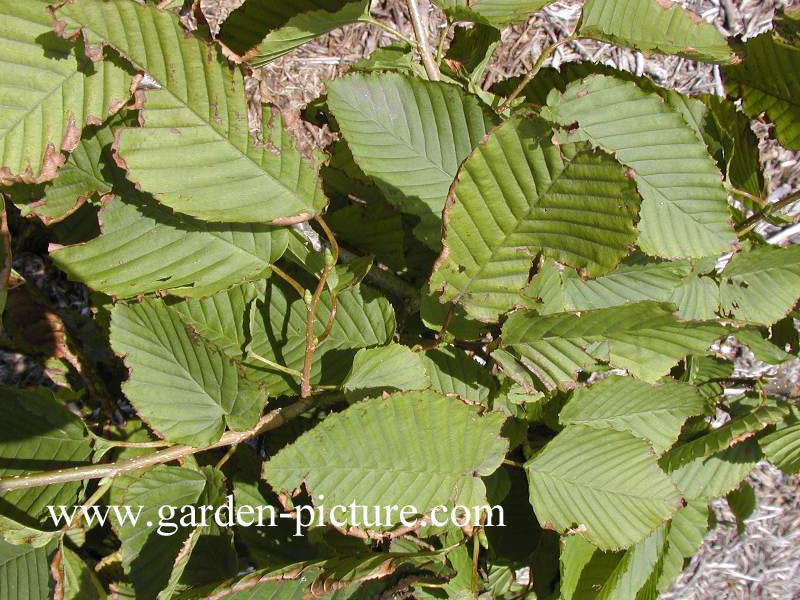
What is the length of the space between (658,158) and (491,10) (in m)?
0.32

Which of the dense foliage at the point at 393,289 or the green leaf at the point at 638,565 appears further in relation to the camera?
the green leaf at the point at 638,565

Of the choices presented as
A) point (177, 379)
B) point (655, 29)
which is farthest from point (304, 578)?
point (655, 29)

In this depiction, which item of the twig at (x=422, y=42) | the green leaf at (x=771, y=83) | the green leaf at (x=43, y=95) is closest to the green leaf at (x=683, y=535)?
the green leaf at (x=771, y=83)

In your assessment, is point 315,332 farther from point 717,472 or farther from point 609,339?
point 717,472

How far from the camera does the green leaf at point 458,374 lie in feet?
3.23

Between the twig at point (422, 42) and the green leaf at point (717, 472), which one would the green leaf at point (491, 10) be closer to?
the twig at point (422, 42)

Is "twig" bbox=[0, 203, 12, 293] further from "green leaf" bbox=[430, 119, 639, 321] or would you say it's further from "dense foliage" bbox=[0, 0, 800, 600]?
"green leaf" bbox=[430, 119, 639, 321]

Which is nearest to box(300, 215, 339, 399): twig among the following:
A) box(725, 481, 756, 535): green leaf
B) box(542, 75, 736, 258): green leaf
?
box(542, 75, 736, 258): green leaf

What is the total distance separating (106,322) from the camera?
3.55 ft

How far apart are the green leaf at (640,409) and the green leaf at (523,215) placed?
341 mm

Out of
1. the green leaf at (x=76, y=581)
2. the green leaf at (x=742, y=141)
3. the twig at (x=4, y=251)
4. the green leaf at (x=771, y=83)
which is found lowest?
the green leaf at (x=76, y=581)

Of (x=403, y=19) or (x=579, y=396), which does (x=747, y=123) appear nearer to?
(x=579, y=396)

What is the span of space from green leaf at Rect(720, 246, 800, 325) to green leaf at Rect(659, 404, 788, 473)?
15cm

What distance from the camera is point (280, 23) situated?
93cm
